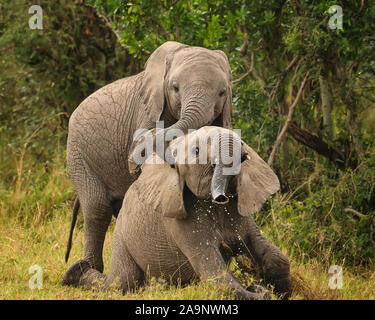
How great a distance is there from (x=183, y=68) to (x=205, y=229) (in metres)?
1.31

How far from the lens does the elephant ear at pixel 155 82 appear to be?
582cm

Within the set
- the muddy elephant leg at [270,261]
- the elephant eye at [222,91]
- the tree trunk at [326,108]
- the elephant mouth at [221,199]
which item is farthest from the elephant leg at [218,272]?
the tree trunk at [326,108]

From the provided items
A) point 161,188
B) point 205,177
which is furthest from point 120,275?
point 205,177

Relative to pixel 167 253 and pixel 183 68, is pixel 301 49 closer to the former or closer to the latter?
pixel 183 68

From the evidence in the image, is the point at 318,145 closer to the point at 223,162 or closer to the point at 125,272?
the point at 125,272

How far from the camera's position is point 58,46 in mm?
10406

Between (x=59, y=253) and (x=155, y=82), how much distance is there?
2.07m

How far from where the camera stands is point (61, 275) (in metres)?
6.30

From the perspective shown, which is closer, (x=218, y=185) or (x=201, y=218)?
(x=218, y=185)

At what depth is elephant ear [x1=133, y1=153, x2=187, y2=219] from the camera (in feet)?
15.4

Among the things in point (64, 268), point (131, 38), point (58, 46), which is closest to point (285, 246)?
point (64, 268)

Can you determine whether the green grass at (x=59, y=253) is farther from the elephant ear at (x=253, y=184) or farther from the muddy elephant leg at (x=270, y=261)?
the elephant ear at (x=253, y=184)

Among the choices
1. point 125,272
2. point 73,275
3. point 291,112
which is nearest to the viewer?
point 125,272
